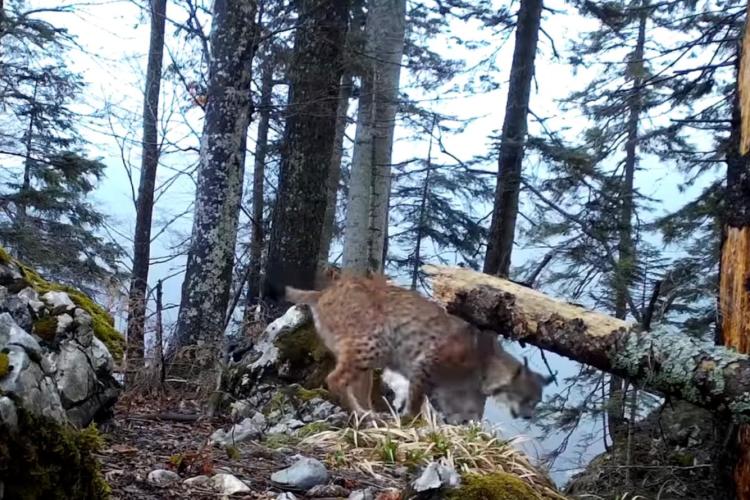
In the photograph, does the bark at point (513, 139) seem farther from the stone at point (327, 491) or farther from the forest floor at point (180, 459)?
the stone at point (327, 491)

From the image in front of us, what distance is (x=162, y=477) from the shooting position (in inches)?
114

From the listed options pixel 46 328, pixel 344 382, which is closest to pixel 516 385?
pixel 344 382

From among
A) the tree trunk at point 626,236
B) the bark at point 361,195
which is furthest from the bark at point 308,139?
the tree trunk at point 626,236

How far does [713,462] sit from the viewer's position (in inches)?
179

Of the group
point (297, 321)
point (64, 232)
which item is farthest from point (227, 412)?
point (64, 232)

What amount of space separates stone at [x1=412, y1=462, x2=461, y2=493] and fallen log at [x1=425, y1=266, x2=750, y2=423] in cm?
122

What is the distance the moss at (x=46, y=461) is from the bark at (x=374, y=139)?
7.76m

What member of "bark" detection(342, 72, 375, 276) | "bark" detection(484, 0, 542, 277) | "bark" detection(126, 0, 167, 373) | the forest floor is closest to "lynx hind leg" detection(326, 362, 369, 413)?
the forest floor

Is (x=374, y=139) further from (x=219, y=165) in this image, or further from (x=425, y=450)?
(x=425, y=450)

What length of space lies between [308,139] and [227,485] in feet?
19.3

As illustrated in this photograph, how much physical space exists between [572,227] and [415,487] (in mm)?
9405

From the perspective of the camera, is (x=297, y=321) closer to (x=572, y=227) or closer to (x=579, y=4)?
(x=572, y=227)

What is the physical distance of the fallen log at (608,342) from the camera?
3814mm

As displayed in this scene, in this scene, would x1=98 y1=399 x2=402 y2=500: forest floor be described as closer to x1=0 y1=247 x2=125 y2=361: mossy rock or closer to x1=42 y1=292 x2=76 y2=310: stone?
x1=0 y1=247 x2=125 y2=361: mossy rock
